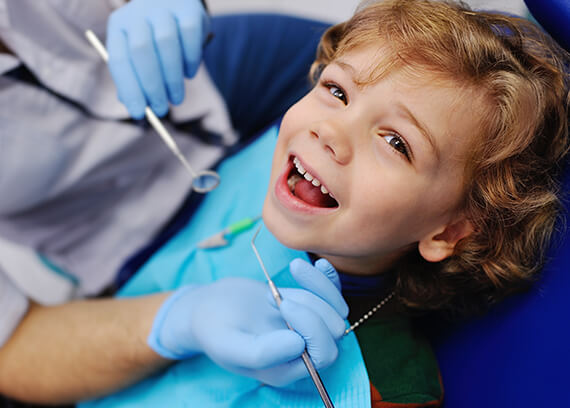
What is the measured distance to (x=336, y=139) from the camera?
655 mm

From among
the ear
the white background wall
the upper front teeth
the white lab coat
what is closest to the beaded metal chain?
the ear

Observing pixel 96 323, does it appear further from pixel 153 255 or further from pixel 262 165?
pixel 262 165

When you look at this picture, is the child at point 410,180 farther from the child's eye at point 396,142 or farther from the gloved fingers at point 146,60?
the gloved fingers at point 146,60

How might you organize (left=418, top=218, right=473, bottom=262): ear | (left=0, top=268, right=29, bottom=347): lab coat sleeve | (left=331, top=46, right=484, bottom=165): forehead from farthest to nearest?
1. (left=0, top=268, right=29, bottom=347): lab coat sleeve
2. (left=418, top=218, right=473, bottom=262): ear
3. (left=331, top=46, right=484, bottom=165): forehead

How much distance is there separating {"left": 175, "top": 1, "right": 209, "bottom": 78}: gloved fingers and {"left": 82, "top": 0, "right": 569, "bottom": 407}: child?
0.26m

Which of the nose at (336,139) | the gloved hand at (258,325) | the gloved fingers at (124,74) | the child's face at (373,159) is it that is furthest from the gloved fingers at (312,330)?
the gloved fingers at (124,74)

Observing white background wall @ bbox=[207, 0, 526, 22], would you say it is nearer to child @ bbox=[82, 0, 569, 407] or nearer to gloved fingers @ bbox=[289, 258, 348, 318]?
child @ bbox=[82, 0, 569, 407]

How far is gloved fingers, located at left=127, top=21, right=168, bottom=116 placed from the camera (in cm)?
91

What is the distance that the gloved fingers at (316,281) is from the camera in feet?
2.17

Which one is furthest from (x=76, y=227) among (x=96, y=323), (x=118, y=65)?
(x=118, y=65)

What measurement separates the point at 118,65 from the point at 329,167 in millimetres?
491

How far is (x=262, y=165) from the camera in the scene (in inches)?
40.1

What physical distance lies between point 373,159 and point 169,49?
1.60 ft

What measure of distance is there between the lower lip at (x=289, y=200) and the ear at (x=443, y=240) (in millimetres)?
168
